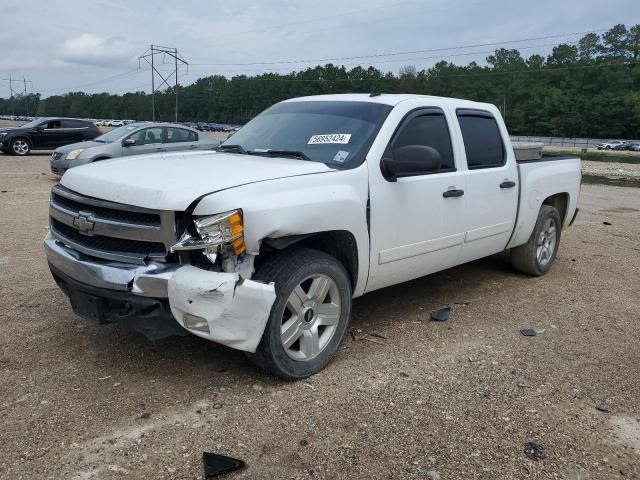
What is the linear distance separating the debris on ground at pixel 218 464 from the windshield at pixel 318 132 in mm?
1984

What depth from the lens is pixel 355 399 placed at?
3.34m

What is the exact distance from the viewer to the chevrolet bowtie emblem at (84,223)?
333cm

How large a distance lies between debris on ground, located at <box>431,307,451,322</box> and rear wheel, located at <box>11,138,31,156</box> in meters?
20.3

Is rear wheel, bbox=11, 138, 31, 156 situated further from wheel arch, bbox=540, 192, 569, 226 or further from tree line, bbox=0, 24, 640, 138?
tree line, bbox=0, 24, 640, 138

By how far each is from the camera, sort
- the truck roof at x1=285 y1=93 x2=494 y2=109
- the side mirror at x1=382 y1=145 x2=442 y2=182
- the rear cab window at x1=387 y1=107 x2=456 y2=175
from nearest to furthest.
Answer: the side mirror at x1=382 y1=145 x2=442 y2=182, the rear cab window at x1=387 y1=107 x2=456 y2=175, the truck roof at x1=285 y1=93 x2=494 y2=109

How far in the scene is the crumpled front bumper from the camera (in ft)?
9.91

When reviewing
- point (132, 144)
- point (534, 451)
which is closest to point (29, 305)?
point (534, 451)

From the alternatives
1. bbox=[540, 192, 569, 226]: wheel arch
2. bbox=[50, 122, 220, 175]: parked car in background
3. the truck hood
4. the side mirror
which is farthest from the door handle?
bbox=[50, 122, 220, 175]: parked car in background

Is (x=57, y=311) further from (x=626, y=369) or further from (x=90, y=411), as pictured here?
(x=626, y=369)

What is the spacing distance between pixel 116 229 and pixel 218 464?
1.43 m

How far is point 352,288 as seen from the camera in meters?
3.90

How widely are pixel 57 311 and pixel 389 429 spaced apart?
9.88ft

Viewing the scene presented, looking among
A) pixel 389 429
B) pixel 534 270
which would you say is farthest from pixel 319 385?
pixel 534 270

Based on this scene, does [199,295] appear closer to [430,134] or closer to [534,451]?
[534,451]
